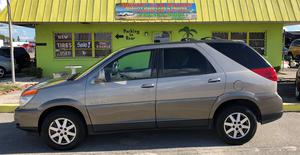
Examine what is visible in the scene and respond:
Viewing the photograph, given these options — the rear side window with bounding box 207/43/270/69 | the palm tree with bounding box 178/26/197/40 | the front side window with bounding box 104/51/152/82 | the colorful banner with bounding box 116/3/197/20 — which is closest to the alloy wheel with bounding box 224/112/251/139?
the rear side window with bounding box 207/43/270/69

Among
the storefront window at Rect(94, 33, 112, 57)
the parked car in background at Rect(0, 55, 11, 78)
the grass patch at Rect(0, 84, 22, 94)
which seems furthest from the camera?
the parked car in background at Rect(0, 55, 11, 78)

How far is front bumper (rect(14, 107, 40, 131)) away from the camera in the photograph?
532 centimetres

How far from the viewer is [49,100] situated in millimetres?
5270

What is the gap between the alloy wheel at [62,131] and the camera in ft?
17.6

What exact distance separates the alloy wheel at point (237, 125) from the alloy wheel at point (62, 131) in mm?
2538

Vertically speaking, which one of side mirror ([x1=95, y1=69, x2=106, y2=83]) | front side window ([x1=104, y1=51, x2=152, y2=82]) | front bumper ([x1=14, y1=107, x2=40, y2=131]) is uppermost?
front side window ([x1=104, y1=51, x2=152, y2=82])

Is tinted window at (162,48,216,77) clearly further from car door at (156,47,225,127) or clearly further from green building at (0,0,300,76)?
green building at (0,0,300,76)

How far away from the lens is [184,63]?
552 cm

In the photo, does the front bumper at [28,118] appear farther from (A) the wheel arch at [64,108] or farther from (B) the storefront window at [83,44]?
(B) the storefront window at [83,44]

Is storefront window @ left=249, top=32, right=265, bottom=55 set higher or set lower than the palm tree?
lower

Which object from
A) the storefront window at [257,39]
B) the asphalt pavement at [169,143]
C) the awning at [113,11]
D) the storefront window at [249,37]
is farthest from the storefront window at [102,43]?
the asphalt pavement at [169,143]

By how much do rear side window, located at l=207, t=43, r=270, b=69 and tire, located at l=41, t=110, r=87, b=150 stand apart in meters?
2.57

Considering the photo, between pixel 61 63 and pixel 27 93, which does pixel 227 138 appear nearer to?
pixel 27 93

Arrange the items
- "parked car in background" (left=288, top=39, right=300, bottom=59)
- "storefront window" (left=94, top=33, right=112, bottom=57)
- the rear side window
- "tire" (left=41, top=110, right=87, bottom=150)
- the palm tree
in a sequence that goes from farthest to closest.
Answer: "parked car in background" (left=288, top=39, right=300, bottom=59) → "storefront window" (left=94, top=33, right=112, bottom=57) → the palm tree → the rear side window → "tire" (left=41, top=110, right=87, bottom=150)
